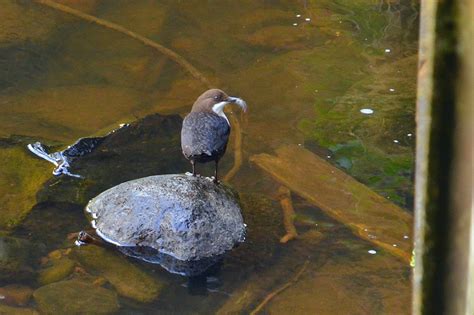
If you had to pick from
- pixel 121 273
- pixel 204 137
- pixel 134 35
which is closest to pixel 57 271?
pixel 121 273

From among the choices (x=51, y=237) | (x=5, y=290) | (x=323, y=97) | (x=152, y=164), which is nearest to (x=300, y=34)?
(x=323, y=97)

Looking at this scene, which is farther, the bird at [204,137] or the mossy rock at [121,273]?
the bird at [204,137]

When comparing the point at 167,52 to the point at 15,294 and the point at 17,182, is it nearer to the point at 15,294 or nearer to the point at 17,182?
the point at 17,182

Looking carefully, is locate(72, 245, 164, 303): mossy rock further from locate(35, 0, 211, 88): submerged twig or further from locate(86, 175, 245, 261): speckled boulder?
locate(35, 0, 211, 88): submerged twig

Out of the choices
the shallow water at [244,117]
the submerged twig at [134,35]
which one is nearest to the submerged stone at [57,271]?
the shallow water at [244,117]

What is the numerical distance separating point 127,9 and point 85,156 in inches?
142

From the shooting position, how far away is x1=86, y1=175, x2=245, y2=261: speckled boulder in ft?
16.2

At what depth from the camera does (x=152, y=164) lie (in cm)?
616

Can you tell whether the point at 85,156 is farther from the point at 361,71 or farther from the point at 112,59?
the point at 361,71

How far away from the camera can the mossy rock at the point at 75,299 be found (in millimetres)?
4578

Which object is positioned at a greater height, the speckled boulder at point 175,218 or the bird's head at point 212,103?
the bird's head at point 212,103

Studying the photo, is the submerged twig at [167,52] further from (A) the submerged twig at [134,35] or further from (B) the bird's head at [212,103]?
(B) the bird's head at [212,103]

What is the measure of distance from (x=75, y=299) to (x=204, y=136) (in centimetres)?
133

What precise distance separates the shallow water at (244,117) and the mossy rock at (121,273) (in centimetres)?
3
